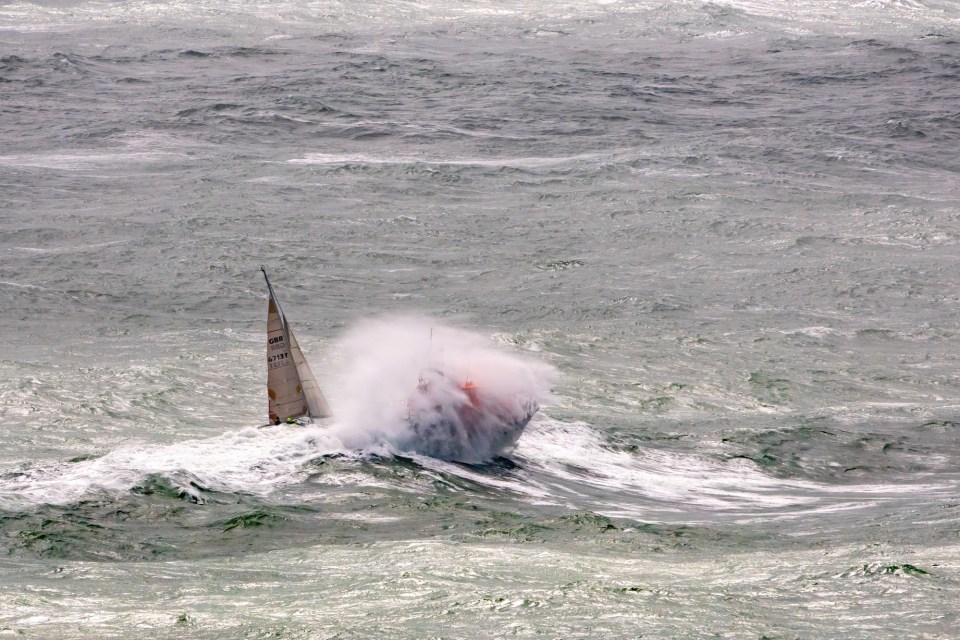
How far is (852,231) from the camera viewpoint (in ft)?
153

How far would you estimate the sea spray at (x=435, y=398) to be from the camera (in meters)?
25.2

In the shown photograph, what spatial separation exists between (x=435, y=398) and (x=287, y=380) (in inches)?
104

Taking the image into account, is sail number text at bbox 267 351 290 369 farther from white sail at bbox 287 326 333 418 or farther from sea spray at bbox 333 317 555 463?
sea spray at bbox 333 317 555 463

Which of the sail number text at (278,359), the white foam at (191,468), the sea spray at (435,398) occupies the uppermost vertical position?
the sail number text at (278,359)

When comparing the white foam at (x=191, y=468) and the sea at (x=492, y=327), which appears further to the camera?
the white foam at (x=191, y=468)

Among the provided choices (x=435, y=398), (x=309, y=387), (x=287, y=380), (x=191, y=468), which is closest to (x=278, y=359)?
(x=287, y=380)

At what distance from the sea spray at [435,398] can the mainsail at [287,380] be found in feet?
2.14

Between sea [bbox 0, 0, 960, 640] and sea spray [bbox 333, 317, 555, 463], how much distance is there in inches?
10.1

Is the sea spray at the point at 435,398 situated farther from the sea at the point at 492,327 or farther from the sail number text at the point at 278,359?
the sail number text at the point at 278,359

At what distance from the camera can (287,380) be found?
25.4m

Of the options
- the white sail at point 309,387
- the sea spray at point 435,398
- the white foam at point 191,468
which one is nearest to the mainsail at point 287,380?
the white sail at point 309,387

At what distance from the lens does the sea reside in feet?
60.2

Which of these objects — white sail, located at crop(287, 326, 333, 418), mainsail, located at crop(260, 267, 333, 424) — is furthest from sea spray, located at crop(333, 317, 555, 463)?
mainsail, located at crop(260, 267, 333, 424)

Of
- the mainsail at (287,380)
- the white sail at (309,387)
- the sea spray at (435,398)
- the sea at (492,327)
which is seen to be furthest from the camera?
the white sail at (309,387)
